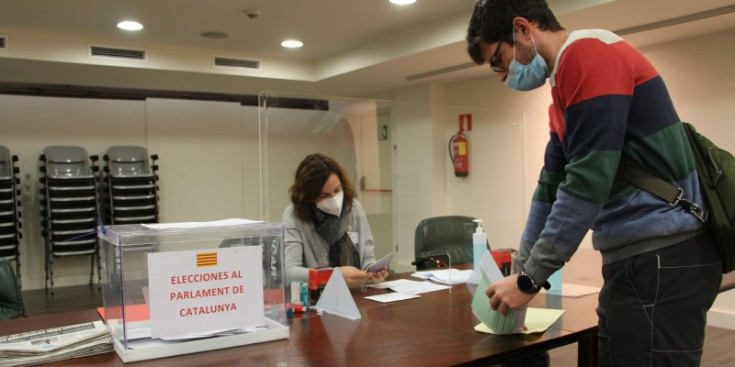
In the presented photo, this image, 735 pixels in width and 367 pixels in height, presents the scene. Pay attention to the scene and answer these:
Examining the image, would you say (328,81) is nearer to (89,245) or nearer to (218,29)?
(218,29)

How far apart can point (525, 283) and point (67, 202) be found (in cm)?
524

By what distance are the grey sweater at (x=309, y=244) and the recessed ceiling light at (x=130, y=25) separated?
8.59 feet

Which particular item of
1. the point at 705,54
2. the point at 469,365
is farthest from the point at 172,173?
the point at 469,365

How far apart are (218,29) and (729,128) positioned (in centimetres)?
390

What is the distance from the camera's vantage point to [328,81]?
5852 mm

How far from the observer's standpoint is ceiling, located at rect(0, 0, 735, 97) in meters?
3.78

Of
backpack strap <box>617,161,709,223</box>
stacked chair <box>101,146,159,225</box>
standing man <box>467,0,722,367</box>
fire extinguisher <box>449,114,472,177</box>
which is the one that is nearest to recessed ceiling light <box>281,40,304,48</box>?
fire extinguisher <box>449,114,472,177</box>

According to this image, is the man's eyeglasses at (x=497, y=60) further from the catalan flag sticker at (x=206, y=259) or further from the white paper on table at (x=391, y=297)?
the white paper on table at (x=391, y=297)

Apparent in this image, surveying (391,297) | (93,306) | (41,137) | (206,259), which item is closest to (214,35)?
(41,137)

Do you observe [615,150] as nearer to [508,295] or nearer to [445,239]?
[508,295]

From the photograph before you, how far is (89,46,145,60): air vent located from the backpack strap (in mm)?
4794

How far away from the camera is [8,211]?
5191 millimetres

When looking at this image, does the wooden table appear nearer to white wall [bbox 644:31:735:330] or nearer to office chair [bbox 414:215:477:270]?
office chair [bbox 414:215:477:270]

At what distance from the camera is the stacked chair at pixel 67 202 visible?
5340mm
